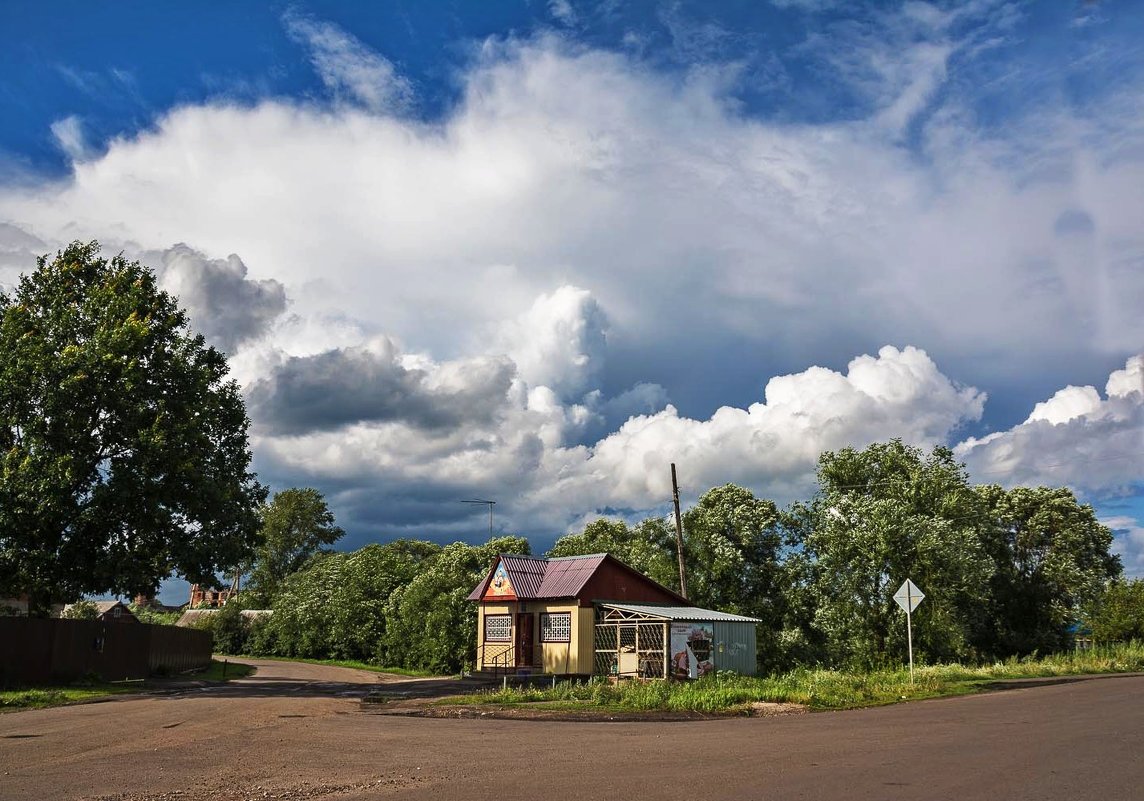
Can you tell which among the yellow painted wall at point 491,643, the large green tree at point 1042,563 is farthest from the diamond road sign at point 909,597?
the large green tree at point 1042,563

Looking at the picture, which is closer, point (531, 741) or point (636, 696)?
point (531, 741)

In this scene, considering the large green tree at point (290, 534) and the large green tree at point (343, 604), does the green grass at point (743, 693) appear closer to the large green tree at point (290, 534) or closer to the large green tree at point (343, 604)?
the large green tree at point (343, 604)

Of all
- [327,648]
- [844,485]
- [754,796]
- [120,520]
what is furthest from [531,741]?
[327,648]

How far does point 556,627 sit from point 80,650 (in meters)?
19.0

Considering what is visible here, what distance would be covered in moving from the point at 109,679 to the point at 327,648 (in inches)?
1214

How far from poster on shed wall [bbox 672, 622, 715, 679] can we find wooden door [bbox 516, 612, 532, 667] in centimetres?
913

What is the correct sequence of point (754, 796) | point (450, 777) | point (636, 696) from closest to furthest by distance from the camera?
point (754, 796)
point (450, 777)
point (636, 696)

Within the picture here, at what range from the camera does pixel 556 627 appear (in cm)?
3978

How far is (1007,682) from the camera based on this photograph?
32.2 m

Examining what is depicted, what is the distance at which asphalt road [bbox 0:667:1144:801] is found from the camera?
9961 mm

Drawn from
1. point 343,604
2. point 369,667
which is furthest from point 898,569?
point 343,604

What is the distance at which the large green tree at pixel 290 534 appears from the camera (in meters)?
85.5

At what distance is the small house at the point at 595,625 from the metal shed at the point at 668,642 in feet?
0.13

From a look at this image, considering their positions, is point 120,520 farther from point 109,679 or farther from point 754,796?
point 754,796
